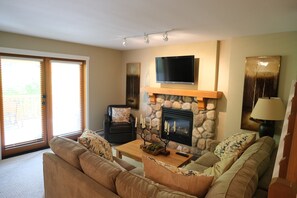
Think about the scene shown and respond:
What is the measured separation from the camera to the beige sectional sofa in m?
1.26

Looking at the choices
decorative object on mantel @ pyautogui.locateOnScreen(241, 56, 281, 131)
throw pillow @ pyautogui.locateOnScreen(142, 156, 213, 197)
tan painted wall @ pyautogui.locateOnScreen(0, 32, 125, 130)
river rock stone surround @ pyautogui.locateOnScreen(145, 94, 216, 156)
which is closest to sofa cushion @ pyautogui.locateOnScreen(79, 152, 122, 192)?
throw pillow @ pyautogui.locateOnScreen(142, 156, 213, 197)

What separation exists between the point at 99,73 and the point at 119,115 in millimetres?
1262

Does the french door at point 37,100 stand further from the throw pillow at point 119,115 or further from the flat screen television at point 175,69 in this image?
the flat screen television at point 175,69

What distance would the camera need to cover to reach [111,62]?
526cm

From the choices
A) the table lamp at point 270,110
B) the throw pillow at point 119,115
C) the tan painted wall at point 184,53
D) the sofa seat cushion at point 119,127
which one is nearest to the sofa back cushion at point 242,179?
the table lamp at point 270,110

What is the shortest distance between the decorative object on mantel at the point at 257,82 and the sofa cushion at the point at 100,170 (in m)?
2.73

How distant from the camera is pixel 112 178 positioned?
1460 millimetres

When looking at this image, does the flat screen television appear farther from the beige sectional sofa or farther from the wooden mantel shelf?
the beige sectional sofa

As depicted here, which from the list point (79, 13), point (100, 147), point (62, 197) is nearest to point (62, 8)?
point (79, 13)

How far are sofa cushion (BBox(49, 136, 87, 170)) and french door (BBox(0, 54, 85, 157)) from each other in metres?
2.24

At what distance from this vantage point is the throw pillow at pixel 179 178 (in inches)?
51.6

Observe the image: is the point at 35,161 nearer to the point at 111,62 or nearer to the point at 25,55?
the point at 25,55

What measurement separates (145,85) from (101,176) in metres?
3.61

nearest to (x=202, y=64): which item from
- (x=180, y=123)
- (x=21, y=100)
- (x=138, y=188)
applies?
(x=180, y=123)
